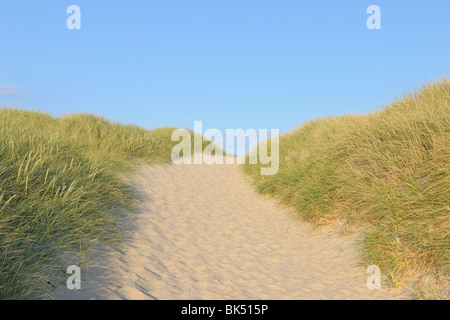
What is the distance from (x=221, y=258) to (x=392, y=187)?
3139mm

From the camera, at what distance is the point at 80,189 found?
5.43 m

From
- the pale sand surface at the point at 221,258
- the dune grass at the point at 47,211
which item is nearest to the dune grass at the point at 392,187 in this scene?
the pale sand surface at the point at 221,258

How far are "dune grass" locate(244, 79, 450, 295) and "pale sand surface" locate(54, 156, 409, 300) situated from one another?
1.40 feet

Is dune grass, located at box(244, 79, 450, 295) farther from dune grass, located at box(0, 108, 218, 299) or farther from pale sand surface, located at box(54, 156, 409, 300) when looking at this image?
dune grass, located at box(0, 108, 218, 299)

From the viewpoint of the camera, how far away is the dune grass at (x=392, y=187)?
4.32 metres

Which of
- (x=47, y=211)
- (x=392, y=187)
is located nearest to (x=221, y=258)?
(x=47, y=211)

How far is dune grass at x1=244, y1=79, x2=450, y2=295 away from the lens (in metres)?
4.32

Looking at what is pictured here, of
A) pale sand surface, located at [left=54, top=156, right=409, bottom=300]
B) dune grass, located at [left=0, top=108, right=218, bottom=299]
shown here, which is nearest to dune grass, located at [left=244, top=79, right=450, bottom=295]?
pale sand surface, located at [left=54, top=156, right=409, bottom=300]

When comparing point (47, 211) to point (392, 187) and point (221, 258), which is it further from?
point (392, 187)

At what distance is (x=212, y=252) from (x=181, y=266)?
92 cm

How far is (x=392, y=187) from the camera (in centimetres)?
539

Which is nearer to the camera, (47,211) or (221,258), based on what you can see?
(47,211)
